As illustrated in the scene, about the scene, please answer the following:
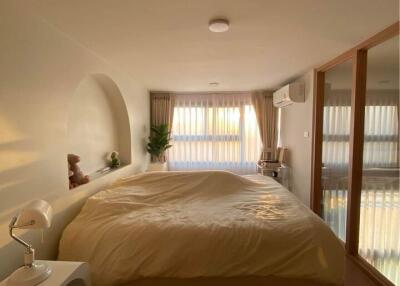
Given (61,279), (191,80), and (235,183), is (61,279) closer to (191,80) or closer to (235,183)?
(235,183)

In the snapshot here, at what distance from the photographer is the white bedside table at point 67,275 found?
119 cm

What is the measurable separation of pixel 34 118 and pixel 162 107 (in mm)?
3699

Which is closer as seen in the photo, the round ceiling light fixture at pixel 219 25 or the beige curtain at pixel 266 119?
the round ceiling light fixture at pixel 219 25

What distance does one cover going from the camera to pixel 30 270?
1.19m

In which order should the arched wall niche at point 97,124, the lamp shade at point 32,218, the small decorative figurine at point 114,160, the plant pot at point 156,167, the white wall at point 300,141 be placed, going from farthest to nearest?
the plant pot at point 156,167 → the white wall at point 300,141 → the small decorative figurine at point 114,160 → the arched wall niche at point 97,124 → the lamp shade at point 32,218

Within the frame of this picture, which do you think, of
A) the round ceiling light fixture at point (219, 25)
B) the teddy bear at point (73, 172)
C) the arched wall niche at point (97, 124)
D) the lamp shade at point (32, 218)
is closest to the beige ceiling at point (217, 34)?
the round ceiling light fixture at point (219, 25)

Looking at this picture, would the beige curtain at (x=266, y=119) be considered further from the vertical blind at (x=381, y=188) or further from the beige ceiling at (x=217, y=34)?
the vertical blind at (x=381, y=188)

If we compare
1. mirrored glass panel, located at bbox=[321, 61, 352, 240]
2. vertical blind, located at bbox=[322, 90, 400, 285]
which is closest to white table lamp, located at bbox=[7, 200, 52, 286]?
vertical blind, located at bbox=[322, 90, 400, 285]

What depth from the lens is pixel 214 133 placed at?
5547mm

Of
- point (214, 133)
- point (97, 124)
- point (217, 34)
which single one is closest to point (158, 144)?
point (214, 133)

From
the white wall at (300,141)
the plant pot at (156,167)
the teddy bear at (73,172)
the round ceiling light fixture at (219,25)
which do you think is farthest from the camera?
the plant pot at (156,167)

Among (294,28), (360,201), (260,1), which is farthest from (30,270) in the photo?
(360,201)

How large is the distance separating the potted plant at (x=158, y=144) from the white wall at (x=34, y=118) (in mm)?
2511

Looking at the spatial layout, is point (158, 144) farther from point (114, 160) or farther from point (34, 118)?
point (34, 118)
